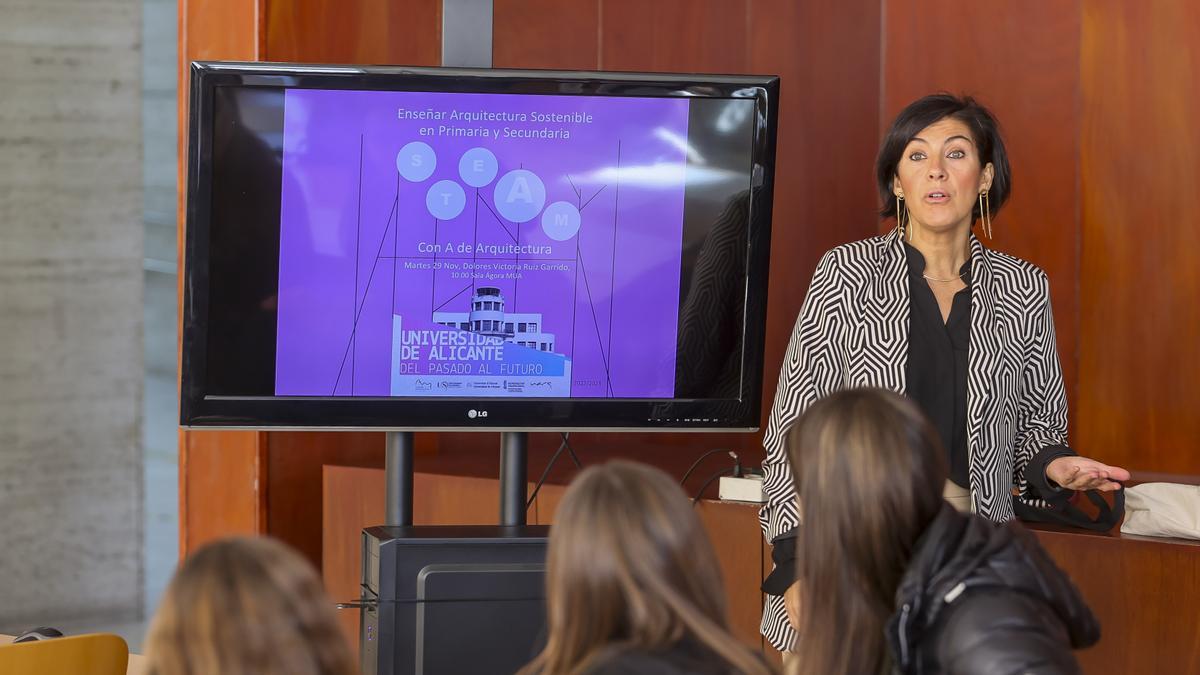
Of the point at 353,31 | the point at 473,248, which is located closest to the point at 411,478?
the point at 473,248

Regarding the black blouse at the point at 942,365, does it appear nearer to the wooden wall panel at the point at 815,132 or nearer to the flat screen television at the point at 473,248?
the flat screen television at the point at 473,248

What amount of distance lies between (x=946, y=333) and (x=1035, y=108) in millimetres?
1887

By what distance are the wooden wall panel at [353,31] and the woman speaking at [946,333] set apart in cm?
187

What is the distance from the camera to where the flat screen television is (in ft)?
9.29

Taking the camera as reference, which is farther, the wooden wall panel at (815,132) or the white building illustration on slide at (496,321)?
the wooden wall panel at (815,132)

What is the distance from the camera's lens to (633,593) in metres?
1.57

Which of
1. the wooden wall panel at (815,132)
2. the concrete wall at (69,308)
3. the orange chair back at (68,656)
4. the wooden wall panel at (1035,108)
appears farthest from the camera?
the concrete wall at (69,308)

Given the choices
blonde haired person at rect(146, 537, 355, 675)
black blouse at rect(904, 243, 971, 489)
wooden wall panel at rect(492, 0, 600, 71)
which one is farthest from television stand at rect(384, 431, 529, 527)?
wooden wall panel at rect(492, 0, 600, 71)

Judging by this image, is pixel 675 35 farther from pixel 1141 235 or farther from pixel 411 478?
pixel 411 478

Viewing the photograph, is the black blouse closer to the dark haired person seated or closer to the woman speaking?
the woman speaking

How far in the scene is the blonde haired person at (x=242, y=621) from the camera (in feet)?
4.31

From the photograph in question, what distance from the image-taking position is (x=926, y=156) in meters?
2.75

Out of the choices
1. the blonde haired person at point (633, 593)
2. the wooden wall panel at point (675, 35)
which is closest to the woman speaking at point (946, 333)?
the blonde haired person at point (633, 593)

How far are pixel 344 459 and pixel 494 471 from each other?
1.70 ft
